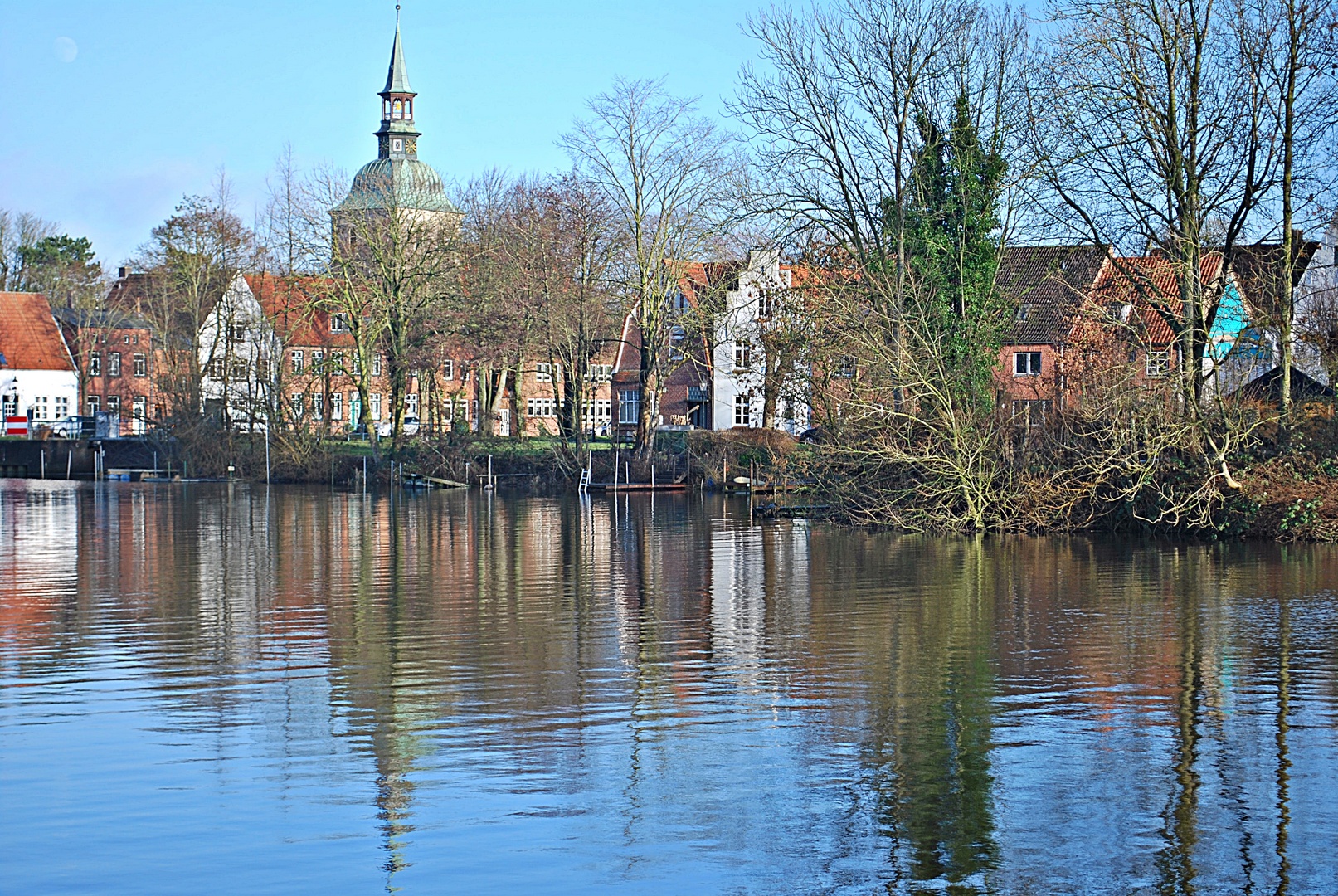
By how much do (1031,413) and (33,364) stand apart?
71.5 m

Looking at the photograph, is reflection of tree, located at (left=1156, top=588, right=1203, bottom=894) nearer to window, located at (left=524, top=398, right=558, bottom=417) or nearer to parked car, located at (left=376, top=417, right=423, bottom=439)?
parked car, located at (left=376, top=417, right=423, bottom=439)

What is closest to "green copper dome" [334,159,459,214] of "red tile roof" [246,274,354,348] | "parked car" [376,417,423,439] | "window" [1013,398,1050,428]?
"red tile roof" [246,274,354,348]

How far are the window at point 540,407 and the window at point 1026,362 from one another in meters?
37.5

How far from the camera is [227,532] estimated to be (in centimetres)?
3334

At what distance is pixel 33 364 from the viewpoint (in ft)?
283

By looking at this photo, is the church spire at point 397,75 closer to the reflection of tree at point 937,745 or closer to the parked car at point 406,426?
the parked car at point 406,426

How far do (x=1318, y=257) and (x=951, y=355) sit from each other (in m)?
30.7

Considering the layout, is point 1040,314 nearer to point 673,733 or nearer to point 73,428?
point 73,428

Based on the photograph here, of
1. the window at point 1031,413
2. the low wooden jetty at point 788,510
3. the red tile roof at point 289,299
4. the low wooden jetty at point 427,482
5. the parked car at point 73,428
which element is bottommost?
the low wooden jetty at point 788,510

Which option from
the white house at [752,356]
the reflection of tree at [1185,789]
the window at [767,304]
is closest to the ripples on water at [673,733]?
the reflection of tree at [1185,789]

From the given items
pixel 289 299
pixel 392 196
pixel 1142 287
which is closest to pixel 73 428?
pixel 289 299

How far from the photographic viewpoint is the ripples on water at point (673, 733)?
867 centimetres

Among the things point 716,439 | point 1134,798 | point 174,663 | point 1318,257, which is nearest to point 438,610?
point 174,663

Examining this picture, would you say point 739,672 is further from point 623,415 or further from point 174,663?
point 623,415
